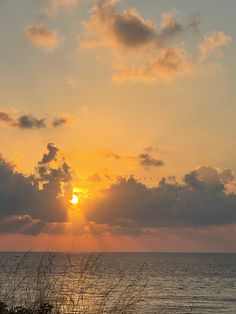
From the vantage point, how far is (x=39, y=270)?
1170 centimetres

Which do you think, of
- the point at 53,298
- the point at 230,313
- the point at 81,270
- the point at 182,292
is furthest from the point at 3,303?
the point at 182,292

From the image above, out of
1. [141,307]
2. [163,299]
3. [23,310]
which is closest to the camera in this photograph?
[23,310]

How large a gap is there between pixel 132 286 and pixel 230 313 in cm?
4423

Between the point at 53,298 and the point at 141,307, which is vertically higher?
the point at 53,298

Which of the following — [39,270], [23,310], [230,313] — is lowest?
[230,313]

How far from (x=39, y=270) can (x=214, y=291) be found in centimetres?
7548

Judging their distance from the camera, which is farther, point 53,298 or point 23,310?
point 23,310

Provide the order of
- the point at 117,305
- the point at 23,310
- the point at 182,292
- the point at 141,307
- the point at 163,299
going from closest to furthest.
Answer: the point at 117,305 → the point at 23,310 → the point at 141,307 → the point at 163,299 → the point at 182,292

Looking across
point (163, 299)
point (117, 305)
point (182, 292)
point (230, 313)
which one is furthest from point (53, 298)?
point (182, 292)

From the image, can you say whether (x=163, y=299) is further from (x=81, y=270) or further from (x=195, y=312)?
(x=81, y=270)

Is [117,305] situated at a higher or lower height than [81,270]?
lower

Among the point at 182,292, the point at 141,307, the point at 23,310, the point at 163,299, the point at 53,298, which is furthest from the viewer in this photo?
the point at 182,292

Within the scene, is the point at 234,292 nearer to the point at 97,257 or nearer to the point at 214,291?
the point at 214,291

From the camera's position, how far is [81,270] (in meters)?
11.3
